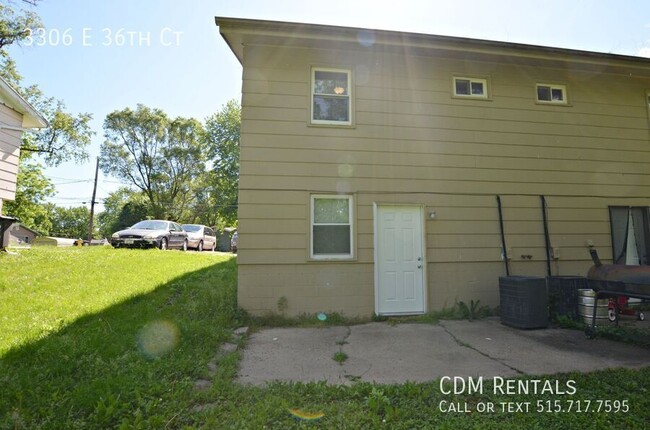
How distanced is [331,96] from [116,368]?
5.28 metres

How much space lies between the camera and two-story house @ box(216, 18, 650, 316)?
239 inches

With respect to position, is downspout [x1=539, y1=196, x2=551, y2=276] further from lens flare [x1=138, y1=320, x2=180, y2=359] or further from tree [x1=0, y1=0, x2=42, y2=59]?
tree [x1=0, y1=0, x2=42, y2=59]

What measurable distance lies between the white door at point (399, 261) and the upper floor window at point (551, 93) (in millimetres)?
3714

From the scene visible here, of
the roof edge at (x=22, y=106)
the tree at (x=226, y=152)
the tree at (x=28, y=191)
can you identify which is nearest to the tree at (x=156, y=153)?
the tree at (x=226, y=152)

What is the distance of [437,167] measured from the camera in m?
6.65

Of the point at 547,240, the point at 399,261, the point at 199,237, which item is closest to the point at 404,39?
the point at 399,261

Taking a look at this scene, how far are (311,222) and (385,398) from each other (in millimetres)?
3598

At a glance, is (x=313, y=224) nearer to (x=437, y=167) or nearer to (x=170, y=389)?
(x=437, y=167)

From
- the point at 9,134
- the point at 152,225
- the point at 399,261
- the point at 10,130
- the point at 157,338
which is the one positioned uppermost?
the point at 10,130

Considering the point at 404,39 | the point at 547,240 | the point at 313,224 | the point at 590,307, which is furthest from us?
the point at 547,240

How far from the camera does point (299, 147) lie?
6230mm

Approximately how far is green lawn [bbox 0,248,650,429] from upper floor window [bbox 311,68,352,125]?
3.90 metres

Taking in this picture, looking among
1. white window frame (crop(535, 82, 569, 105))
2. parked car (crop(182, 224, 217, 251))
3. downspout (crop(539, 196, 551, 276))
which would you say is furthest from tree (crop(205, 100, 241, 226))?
downspout (crop(539, 196, 551, 276))

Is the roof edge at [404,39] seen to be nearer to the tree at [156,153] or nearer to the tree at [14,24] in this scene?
the tree at [14,24]
